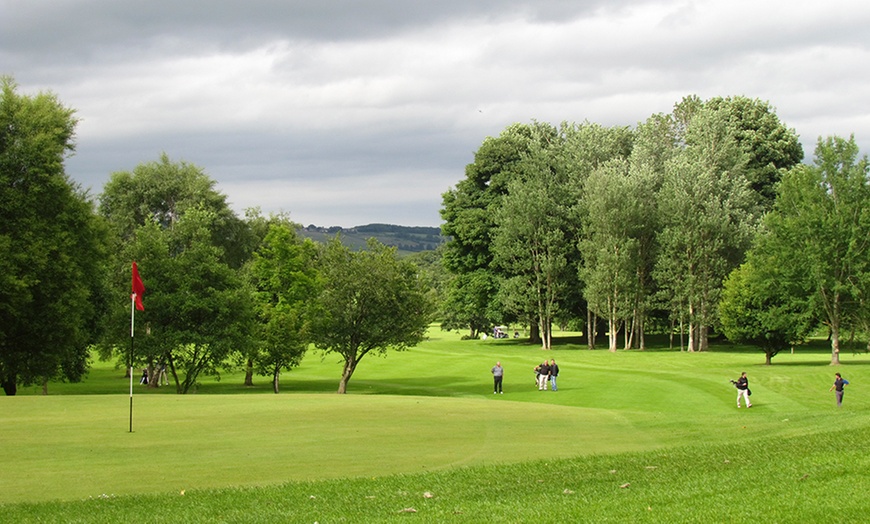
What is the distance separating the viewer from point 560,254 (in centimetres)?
7656

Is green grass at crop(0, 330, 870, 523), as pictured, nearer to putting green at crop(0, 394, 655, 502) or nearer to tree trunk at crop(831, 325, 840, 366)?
putting green at crop(0, 394, 655, 502)

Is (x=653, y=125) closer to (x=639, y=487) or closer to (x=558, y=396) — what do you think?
(x=558, y=396)

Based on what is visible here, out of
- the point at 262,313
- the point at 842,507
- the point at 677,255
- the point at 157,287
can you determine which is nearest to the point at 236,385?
the point at 262,313

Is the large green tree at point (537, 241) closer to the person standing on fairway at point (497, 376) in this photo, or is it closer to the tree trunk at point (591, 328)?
the tree trunk at point (591, 328)

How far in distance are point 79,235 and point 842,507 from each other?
4091 cm

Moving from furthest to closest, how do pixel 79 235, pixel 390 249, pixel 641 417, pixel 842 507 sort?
pixel 390 249
pixel 79 235
pixel 641 417
pixel 842 507

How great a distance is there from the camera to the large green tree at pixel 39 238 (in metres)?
41.0

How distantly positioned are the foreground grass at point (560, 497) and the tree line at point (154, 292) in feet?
95.9

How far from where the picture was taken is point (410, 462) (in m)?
18.2

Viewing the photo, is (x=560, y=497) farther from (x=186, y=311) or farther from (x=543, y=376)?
(x=186, y=311)

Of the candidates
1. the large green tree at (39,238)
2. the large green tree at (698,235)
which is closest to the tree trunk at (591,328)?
the large green tree at (698,235)

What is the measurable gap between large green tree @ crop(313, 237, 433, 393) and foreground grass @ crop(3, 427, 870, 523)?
114ft

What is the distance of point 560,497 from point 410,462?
5.54m

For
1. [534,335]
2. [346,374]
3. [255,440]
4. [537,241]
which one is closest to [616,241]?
[537,241]
